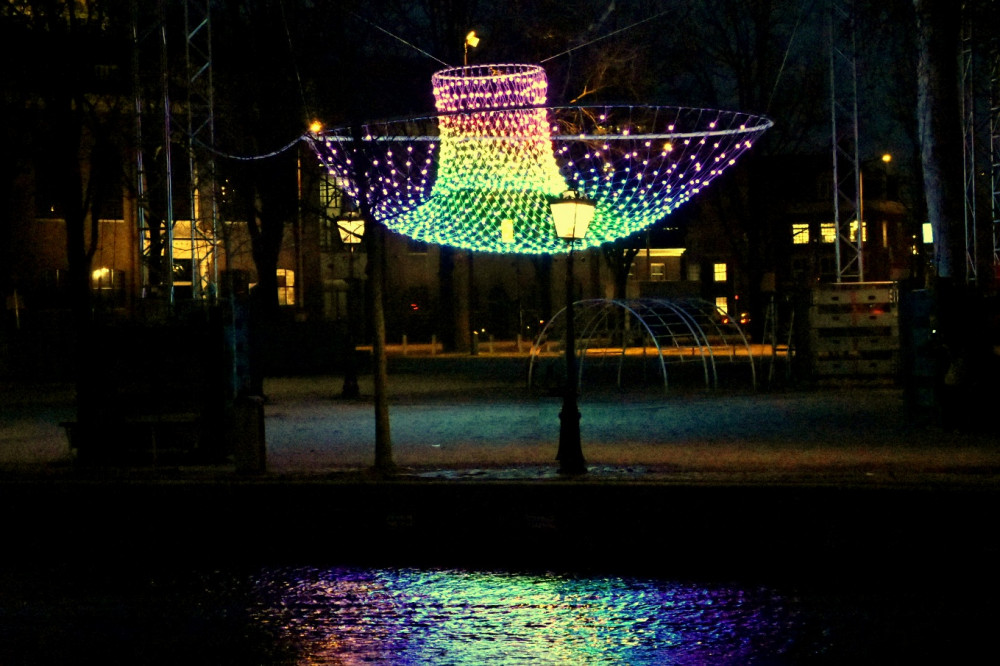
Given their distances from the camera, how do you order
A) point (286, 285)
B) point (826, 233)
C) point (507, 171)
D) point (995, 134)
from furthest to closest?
point (826, 233) → point (286, 285) → point (995, 134) → point (507, 171)

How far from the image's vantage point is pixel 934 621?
25.0 ft

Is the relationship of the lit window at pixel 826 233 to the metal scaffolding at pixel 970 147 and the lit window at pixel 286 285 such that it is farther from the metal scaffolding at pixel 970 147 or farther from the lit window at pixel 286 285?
the metal scaffolding at pixel 970 147

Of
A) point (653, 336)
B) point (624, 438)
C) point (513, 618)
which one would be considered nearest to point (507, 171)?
point (624, 438)

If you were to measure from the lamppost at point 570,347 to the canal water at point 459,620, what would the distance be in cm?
323

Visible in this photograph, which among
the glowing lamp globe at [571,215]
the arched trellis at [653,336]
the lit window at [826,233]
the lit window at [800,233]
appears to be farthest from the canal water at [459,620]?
the lit window at [800,233]

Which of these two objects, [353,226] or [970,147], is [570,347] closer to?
[970,147]

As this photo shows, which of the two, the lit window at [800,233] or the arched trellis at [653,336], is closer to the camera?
the arched trellis at [653,336]

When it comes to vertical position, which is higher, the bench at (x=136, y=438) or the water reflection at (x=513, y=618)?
the bench at (x=136, y=438)

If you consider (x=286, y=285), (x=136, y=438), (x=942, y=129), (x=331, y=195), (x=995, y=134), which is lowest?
(x=136, y=438)

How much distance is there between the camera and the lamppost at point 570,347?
42.0ft

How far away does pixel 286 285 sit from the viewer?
51.5m

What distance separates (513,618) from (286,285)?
146 feet

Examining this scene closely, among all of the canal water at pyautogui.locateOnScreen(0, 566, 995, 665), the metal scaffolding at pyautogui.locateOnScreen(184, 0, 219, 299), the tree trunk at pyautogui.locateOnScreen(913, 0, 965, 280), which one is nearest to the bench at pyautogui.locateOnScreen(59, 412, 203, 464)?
the canal water at pyautogui.locateOnScreen(0, 566, 995, 665)

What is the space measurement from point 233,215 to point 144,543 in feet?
93.7
